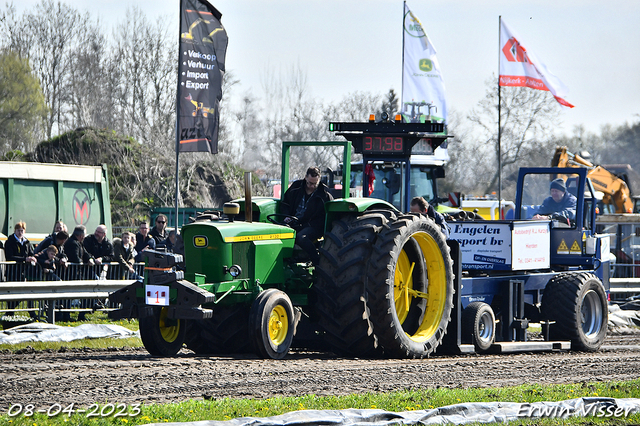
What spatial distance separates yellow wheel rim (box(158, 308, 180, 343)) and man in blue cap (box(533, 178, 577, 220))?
20.7 ft

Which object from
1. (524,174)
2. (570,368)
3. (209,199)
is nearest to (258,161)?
(209,199)

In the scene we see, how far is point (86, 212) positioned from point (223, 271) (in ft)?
32.3

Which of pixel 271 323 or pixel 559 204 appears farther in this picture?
pixel 559 204

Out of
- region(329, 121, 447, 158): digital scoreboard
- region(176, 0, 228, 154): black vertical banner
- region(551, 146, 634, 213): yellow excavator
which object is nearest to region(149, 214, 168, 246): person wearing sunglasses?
region(176, 0, 228, 154): black vertical banner

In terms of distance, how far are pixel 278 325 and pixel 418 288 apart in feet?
7.15

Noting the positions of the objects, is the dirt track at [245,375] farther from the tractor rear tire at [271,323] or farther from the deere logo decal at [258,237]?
the deere logo decal at [258,237]

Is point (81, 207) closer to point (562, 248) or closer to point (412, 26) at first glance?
point (562, 248)

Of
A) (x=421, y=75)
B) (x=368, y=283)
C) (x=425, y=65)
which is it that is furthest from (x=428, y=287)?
(x=425, y=65)

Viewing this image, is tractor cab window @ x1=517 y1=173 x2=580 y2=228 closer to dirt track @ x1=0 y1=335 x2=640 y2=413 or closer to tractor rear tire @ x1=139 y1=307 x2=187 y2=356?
dirt track @ x1=0 y1=335 x2=640 y2=413

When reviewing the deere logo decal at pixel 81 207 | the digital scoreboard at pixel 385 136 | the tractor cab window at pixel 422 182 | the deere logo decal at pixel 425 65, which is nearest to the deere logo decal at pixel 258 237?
the digital scoreboard at pixel 385 136

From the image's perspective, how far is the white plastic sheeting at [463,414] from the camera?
17.6 feet

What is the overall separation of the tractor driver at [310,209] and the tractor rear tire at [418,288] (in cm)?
82

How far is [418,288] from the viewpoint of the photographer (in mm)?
10234

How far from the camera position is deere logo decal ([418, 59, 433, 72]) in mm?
25375
